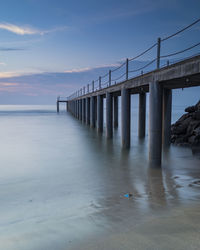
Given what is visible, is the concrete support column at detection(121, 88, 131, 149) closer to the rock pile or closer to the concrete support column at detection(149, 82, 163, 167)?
the rock pile

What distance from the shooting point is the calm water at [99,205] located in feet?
13.0

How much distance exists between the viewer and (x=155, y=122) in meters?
8.74

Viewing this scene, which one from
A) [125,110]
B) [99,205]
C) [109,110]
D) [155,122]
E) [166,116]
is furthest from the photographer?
[109,110]

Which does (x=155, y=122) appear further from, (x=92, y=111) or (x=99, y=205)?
(x=92, y=111)

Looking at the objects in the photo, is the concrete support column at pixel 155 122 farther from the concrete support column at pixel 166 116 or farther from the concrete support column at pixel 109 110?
the concrete support column at pixel 109 110

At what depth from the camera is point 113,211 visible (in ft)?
16.8

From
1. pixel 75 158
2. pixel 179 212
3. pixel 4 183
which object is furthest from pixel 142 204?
pixel 75 158

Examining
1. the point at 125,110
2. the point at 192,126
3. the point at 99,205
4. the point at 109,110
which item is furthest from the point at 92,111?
the point at 99,205

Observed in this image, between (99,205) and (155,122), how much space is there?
4.36 metres

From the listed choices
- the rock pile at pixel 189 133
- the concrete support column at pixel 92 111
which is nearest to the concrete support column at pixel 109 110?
the rock pile at pixel 189 133

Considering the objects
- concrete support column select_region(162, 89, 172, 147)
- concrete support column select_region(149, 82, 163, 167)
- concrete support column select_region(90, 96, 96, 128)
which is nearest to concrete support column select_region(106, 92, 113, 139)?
concrete support column select_region(162, 89, 172, 147)

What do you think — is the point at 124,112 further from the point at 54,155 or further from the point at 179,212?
the point at 179,212

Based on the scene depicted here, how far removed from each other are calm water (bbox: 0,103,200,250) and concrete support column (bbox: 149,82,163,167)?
514 mm

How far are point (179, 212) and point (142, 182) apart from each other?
2.45 meters
